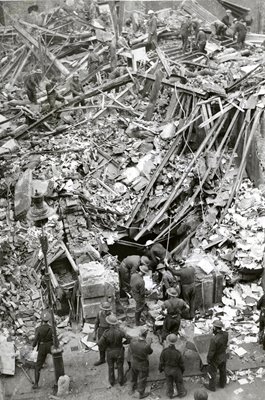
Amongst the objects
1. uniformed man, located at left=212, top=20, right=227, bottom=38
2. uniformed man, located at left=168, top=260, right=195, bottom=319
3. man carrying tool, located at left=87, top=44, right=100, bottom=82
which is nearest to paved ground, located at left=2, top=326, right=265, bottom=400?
uniformed man, located at left=168, top=260, right=195, bottom=319

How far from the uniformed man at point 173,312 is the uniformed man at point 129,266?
133cm

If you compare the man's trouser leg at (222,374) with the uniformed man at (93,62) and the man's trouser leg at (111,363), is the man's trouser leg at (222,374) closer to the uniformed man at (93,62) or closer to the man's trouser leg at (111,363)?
the man's trouser leg at (111,363)

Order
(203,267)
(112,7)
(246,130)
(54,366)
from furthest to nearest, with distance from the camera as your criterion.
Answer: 1. (112,7)
2. (246,130)
3. (203,267)
4. (54,366)

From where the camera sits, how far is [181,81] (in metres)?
16.7

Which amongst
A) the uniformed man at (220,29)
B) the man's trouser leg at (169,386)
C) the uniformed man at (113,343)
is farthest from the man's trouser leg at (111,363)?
the uniformed man at (220,29)

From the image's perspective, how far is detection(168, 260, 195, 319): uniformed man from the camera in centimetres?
1073

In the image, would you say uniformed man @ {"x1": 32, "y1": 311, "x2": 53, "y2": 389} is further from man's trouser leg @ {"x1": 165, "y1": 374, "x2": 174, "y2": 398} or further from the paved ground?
man's trouser leg @ {"x1": 165, "y1": 374, "x2": 174, "y2": 398}

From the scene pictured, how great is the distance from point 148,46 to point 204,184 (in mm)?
9171

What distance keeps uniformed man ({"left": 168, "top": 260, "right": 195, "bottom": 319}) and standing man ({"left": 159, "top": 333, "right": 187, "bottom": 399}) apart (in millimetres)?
1975

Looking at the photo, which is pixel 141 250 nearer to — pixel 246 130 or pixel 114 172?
pixel 114 172

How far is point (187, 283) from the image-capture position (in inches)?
425

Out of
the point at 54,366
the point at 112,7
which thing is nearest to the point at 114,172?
the point at 54,366

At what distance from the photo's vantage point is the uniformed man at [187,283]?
10727mm

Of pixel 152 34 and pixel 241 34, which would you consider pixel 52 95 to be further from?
pixel 241 34
